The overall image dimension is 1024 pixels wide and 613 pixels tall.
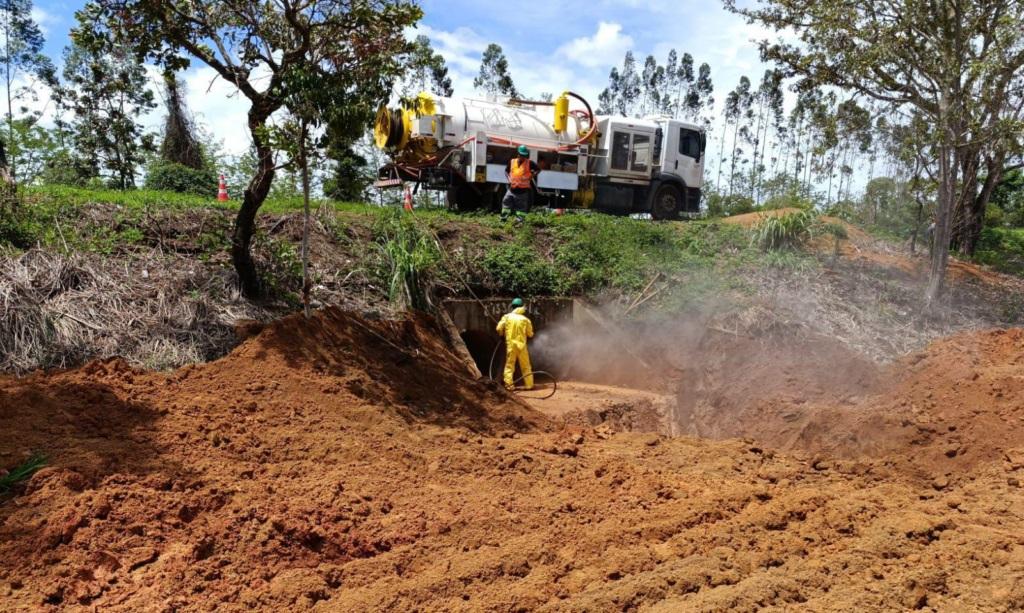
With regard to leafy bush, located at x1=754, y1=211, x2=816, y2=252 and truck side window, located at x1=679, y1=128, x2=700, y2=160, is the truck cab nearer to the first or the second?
truck side window, located at x1=679, y1=128, x2=700, y2=160

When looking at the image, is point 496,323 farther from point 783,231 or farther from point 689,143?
point 689,143

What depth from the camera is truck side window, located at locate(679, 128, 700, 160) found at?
1823 centimetres

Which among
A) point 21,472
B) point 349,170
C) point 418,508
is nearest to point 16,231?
point 349,170

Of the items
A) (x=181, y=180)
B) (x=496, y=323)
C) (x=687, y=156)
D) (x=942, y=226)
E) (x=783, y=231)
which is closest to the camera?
(x=496, y=323)

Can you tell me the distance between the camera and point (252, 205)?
289 inches

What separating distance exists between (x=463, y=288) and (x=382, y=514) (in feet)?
20.0

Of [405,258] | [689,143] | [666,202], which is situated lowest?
[405,258]

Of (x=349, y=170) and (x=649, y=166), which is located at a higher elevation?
(x=649, y=166)

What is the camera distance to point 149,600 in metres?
3.62

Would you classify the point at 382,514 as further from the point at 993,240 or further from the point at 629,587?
the point at 993,240

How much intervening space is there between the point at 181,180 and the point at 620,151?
1039cm

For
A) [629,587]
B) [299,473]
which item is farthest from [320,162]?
[629,587]

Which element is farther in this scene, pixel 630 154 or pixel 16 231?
pixel 630 154

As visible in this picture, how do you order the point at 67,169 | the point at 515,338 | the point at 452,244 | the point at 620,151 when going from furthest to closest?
the point at 67,169 < the point at 620,151 < the point at 452,244 < the point at 515,338
